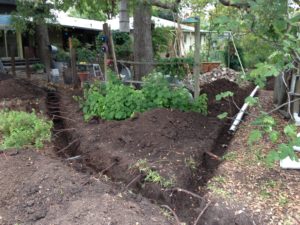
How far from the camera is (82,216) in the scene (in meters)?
3.15

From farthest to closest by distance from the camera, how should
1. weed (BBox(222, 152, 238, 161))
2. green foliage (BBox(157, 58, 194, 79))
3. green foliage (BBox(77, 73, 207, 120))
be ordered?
1. green foliage (BBox(157, 58, 194, 79))
2. green foliage (BBox(77, 73, 207, 120))
3. weed (BBox(222, 152, 238, 161))

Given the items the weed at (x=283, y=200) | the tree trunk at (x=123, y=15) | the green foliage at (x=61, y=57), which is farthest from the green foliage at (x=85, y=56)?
the weed at (x=283, y=200)

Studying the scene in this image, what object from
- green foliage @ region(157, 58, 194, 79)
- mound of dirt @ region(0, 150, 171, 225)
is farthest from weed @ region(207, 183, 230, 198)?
green foliage @ region(157, 58, 194, 79)

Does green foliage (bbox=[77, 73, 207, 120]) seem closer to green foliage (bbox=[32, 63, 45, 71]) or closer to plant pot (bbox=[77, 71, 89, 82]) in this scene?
Result: plant pot (bbox=[77, 71, 89, 82])

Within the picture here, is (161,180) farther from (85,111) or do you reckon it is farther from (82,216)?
(85,111)

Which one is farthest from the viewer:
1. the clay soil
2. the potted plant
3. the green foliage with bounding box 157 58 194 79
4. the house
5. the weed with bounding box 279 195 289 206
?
the potted plant

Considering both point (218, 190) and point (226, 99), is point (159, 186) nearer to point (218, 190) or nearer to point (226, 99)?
point (218, 190)

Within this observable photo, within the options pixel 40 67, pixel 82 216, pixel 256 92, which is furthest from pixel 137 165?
pixel 40 67

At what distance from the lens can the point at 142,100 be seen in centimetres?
632

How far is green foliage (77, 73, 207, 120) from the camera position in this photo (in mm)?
6266

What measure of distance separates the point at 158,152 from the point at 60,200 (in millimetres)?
1678

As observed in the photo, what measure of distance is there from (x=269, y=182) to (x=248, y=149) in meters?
1.13

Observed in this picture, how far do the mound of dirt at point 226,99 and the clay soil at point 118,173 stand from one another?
996 mm

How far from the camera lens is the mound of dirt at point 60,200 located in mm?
3188
